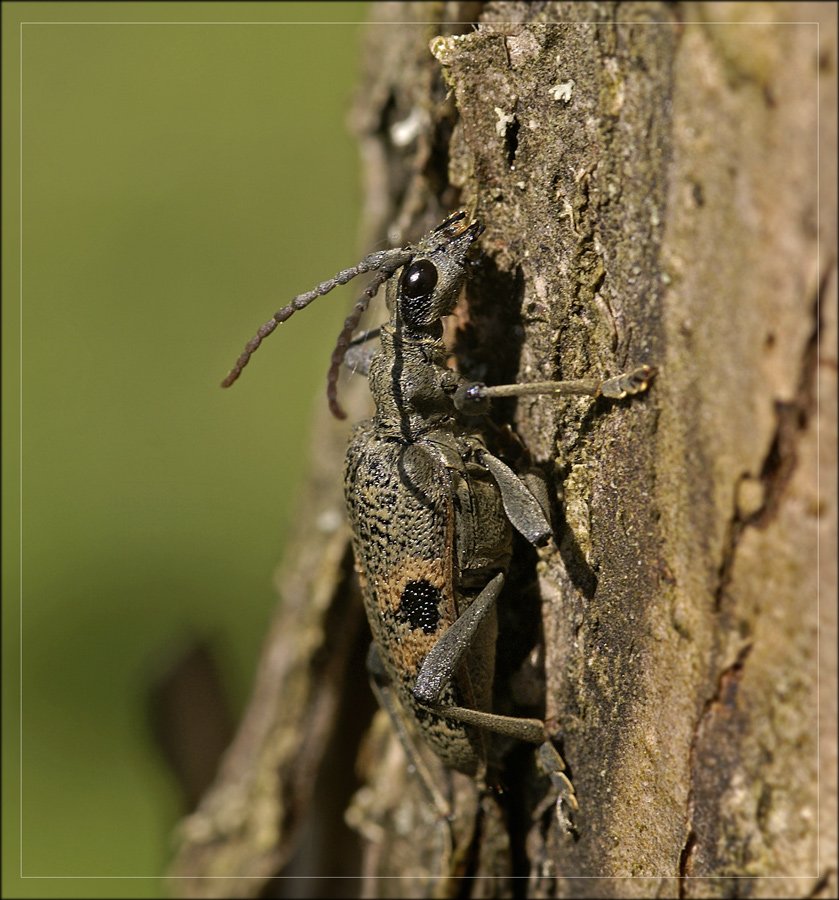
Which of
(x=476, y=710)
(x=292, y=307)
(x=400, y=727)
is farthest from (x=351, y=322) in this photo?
(x=400, y=727)

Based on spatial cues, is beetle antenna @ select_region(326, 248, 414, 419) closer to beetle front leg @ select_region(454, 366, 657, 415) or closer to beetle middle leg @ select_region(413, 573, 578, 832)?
beetle front leg @ select_region(454, 366, 657, 415)

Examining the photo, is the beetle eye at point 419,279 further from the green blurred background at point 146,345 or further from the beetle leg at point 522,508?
the green blurred background at point 146,345

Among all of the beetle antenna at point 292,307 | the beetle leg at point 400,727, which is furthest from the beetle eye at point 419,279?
the beetle leg at point 400,727

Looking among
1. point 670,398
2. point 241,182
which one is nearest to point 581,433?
point 670,398

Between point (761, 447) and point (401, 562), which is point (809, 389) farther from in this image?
point (401, 562)

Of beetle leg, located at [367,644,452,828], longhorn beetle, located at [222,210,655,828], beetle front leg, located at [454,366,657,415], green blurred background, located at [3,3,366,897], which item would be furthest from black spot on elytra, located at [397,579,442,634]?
green blurred background, located at [3,3,366,897]
